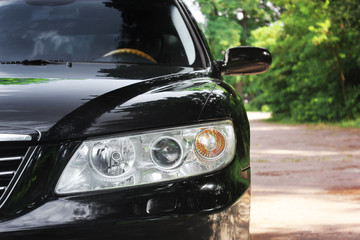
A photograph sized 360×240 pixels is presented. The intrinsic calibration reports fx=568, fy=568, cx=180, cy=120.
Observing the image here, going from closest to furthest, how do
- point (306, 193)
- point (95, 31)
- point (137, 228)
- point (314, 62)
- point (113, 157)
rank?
1. point (137, 228)
2. point (113, 157)
3. point (95, 31)
4. point (306, 193)
5. point (314, 62)

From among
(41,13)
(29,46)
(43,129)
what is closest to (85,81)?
(43,129)

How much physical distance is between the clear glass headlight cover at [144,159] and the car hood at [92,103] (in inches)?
1.6

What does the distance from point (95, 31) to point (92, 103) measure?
158cm

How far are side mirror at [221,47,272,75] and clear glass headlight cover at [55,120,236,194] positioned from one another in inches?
52.4

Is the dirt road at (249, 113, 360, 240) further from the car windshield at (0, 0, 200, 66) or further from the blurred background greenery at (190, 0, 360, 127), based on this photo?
the blurred background greenery at (190, 0, 360, 127)

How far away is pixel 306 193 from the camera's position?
689 cm

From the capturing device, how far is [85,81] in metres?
2.27

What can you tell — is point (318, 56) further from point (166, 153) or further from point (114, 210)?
Answer: point (114, 210)

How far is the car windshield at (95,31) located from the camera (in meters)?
3.23

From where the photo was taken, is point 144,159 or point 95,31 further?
point 95,31

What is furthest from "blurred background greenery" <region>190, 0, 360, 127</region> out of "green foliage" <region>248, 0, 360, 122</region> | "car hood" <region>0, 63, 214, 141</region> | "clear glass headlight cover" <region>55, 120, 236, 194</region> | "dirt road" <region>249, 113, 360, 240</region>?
"clear glass headlight cover" <region>55, 120, 236, 194</region>

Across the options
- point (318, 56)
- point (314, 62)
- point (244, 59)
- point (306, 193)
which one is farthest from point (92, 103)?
point (318, 56)

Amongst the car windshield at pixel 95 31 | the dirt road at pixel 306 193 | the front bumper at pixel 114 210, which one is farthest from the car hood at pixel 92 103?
the dirt road at pixel 306 193

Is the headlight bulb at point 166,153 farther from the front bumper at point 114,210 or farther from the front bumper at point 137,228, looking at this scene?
the front bumper at point 137,228
